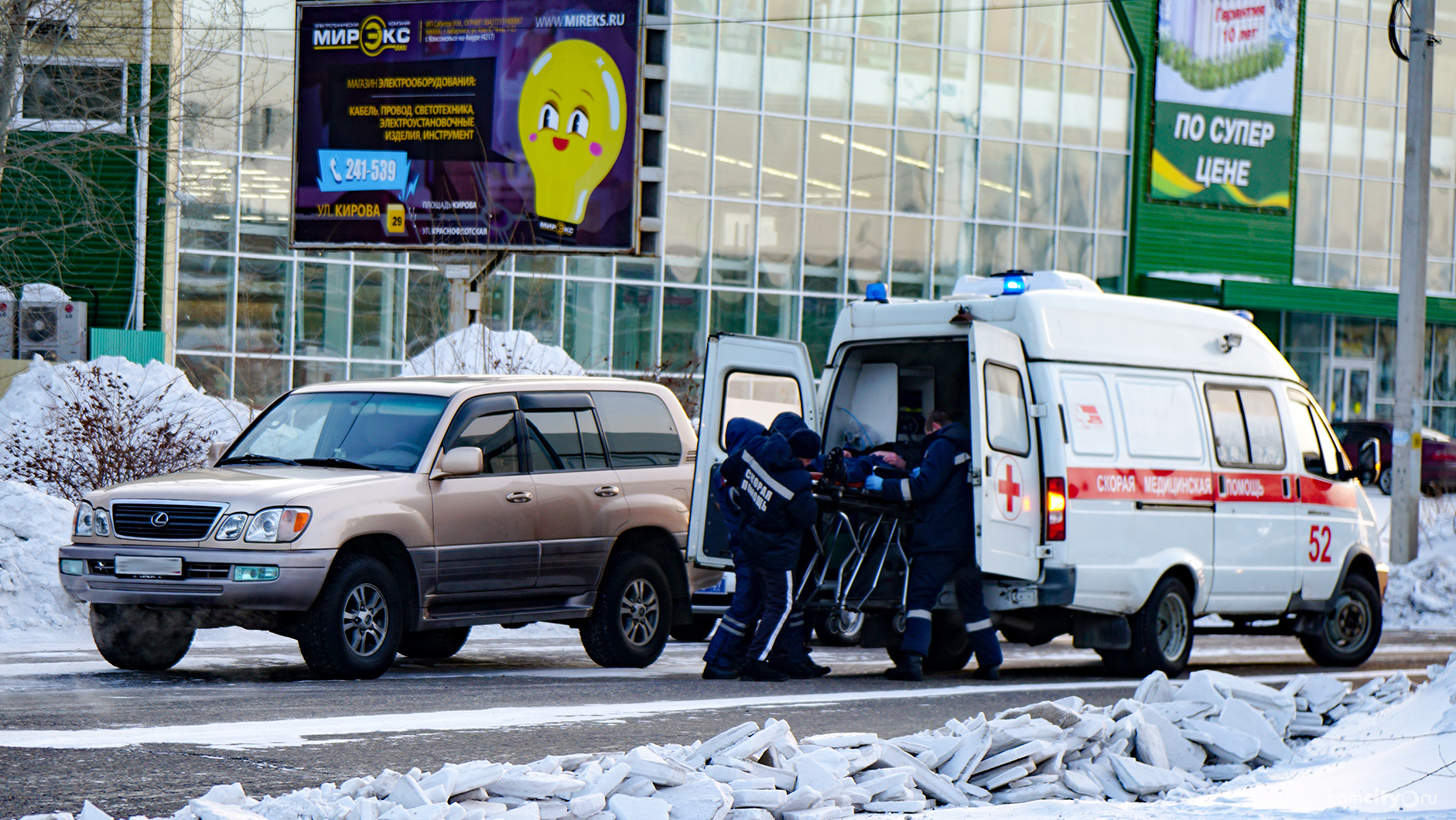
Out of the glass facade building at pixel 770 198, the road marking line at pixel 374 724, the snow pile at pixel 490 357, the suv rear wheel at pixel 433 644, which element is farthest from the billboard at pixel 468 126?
the road marking line at pixel 374 724

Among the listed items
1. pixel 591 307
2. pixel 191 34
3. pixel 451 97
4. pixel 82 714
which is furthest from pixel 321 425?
pixel 591 307

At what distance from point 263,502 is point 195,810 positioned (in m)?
4.27

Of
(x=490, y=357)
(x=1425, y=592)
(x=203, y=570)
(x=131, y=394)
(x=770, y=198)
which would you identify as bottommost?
(x=1425, y=592)

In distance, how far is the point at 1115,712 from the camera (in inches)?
307

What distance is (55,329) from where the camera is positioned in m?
27.6

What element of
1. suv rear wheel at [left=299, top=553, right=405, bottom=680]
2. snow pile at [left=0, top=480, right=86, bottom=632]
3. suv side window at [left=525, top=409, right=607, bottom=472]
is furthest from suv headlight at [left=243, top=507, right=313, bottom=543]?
snow pile at [left=0, top=480, right=86, bottom=632]

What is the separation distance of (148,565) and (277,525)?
76 centimetres

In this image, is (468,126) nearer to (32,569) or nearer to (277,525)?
(32,569)

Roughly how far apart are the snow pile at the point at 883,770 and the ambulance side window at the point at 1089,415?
2789 mm

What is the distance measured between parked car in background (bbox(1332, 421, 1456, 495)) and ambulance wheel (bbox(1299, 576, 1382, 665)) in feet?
76.4

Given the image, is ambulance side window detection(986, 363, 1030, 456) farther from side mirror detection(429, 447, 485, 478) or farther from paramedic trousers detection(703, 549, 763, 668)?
side mirror detection(429, 447, 485, 478)

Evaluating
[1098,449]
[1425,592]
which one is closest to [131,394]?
[1098,449]

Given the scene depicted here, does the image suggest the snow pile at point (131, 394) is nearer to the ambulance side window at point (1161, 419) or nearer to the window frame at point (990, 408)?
the window frame at point (990, 408)

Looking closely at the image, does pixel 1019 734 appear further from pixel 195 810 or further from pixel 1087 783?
pixel 195 810
